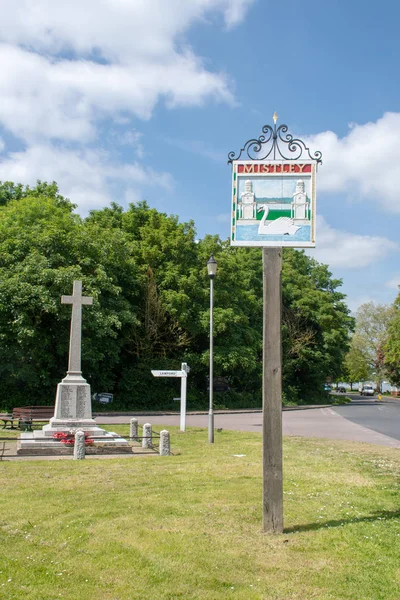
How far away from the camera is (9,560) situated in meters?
5.48

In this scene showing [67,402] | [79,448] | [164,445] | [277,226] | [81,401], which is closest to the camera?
[277,226]

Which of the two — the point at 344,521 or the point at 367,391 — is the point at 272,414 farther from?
the point at 367,391

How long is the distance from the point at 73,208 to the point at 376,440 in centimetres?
2876

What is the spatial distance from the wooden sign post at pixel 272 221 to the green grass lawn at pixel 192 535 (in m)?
1.06

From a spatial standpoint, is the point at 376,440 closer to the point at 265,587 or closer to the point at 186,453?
the point at 186,453

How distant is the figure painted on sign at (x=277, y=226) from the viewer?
274 inches

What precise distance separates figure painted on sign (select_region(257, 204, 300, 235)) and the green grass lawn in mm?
3457

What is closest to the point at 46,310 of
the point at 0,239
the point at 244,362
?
the point at 0,239

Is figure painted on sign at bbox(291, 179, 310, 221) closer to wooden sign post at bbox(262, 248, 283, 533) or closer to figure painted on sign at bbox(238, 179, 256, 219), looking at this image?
figure painted on sign at bbox(238, 179, 256, 219)

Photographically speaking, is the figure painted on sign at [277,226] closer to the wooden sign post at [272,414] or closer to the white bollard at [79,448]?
the wooden sign post at [272,414]

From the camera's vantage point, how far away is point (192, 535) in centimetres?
631

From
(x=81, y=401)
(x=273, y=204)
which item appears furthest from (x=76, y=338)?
(x=273, y=204)

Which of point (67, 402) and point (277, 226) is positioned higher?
point (277, 226)

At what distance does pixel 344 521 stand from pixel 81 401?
1112 centimetres
